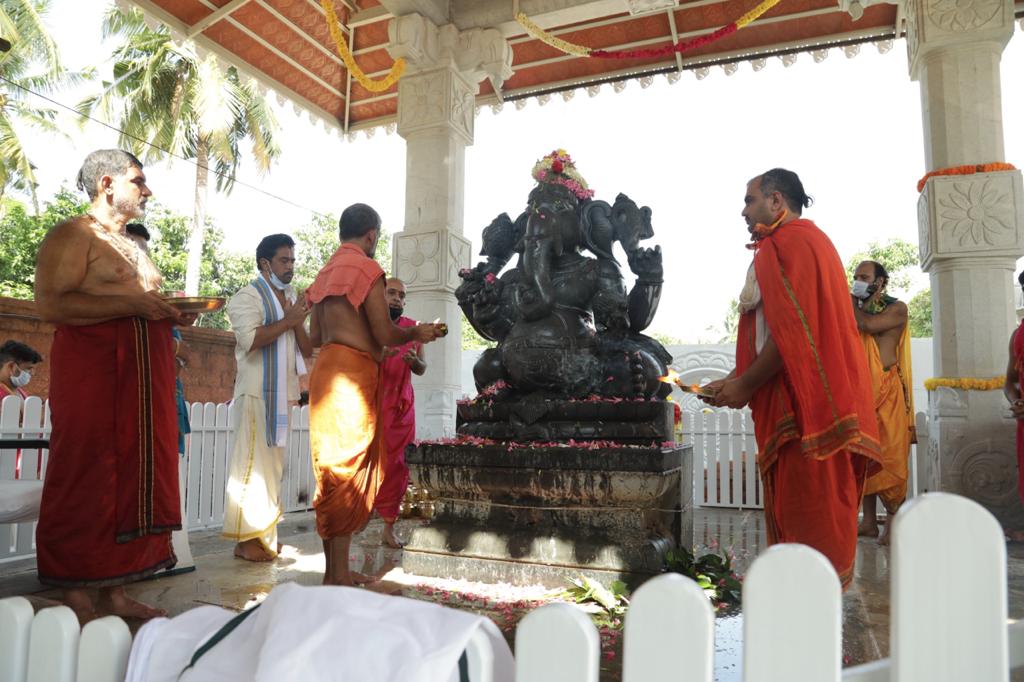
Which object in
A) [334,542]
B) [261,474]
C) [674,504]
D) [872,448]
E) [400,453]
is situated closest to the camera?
[872,448]

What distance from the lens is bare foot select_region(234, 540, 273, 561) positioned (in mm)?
4172

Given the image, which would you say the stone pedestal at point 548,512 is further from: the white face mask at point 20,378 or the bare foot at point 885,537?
the white face mask at point 20,378

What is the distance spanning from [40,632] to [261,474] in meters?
3.28

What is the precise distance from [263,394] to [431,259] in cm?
297

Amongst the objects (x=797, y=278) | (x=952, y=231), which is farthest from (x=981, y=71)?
(x=797, y=278)

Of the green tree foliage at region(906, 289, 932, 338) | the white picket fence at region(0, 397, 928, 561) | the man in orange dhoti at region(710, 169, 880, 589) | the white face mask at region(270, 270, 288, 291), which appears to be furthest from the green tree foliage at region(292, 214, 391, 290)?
the man in orange dhoti at region(710, 169, 880, 589)

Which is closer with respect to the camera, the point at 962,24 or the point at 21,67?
→ the point at 962,24

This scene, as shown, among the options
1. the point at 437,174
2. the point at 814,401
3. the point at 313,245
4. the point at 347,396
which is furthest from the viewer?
the point at 313,245

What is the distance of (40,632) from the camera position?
1139 mm

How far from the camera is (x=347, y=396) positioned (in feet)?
10.9

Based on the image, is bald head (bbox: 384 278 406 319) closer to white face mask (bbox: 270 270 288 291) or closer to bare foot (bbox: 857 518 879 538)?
white face mask (bbox: 270 270 288 291)

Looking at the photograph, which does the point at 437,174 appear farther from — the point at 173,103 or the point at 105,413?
the point at 173,103

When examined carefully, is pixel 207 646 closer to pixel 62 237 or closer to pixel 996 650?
pixel 996 650

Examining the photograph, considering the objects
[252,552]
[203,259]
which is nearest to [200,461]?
[252,552]
